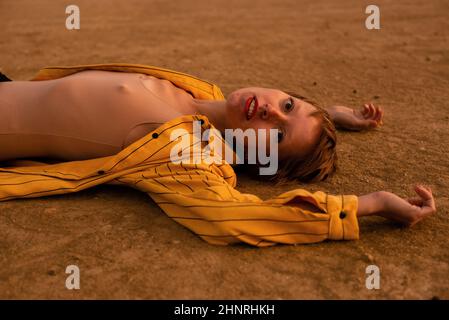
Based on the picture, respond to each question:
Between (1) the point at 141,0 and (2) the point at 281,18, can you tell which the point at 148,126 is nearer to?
(2) the point at 281,18

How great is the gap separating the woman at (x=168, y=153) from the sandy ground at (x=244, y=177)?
0.09m

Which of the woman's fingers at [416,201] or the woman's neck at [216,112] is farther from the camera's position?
the woman's neck at [216,112]

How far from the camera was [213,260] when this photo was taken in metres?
2.20

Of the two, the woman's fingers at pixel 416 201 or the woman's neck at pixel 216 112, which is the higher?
the woman's neck at pixel 216 112

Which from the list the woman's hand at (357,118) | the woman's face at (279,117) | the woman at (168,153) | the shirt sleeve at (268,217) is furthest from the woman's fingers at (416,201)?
the woman's hand at (357,118)

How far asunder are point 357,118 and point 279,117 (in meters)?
0.98

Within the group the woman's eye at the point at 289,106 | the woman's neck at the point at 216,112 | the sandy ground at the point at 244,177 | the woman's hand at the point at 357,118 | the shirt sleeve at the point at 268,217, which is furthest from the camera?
the woman's hand at the point at 357,118

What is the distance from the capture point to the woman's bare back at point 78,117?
2.70 m

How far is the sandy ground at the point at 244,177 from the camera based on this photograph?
2.10 m

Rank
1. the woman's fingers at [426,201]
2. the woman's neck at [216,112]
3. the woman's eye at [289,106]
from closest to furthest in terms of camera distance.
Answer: the woman's fingers at [426,201]
the woman's eye at [289,106]
the woman's neck at [216,112]

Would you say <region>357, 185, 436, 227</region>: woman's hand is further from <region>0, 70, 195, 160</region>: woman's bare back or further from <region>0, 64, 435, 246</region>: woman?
<region>0, 70, 195, 160</region>: woman's bare back

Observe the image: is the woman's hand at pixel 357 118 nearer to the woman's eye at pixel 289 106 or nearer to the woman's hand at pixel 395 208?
the woman's eye at pixel 289 106

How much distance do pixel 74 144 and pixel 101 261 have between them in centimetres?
76

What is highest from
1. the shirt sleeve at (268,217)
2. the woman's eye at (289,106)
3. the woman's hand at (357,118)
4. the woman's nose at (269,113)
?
the woman's eye at (289,106)
